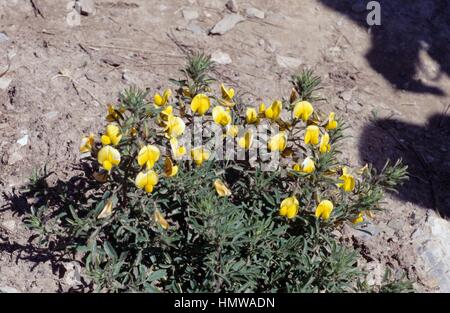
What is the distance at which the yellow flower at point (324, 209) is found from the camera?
2582 millimetres

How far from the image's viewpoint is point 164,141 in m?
2.73

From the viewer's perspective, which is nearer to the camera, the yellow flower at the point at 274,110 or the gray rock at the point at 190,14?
the yellow flower at the point at 274,110

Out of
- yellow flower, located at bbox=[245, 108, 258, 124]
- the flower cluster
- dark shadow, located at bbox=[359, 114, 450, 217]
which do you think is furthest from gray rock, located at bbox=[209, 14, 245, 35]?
yellow flower, located at bbox=[245, 108, 258, 124]

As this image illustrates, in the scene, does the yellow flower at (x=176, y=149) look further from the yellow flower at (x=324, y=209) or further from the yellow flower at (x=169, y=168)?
the yellow flower at (x=324, y=209)

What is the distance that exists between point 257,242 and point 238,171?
429mm

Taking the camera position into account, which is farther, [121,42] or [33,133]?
[121,42]

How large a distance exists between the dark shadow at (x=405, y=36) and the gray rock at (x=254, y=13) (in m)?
0.72

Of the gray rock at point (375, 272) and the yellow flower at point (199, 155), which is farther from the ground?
the yellow flower at point (199, 155)

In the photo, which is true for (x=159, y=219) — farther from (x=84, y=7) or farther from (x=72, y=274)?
(x=84, y=7)

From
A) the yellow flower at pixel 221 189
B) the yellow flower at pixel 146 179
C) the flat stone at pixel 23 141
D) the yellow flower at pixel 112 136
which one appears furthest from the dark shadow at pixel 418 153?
the flat stone at pixel 23 141

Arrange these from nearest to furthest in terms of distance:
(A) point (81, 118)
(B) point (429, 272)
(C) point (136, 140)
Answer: (C) point (136, 140), (B) point (429, 272), (A) point (81, 118)

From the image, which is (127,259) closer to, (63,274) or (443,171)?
(63,274)

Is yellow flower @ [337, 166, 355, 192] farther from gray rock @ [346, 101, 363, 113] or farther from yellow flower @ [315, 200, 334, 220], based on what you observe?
gray rock @ [346, 101, 363, 113]
